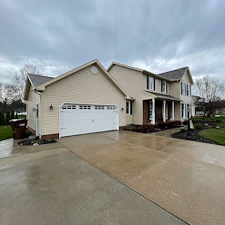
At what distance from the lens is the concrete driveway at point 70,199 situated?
2010mm

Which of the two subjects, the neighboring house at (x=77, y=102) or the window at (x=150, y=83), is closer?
the neighboring house at (x=77, y=102)

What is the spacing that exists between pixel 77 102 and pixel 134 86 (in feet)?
23.2

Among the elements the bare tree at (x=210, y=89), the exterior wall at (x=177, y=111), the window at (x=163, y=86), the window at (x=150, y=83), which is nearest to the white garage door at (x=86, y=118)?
the window at (x=150, y=83)

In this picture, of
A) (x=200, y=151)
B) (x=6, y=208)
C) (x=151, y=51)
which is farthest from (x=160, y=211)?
(x=151, y=51)

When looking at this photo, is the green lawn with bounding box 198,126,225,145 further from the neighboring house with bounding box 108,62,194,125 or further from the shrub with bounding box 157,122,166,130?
the neighboring house with bounding box 108,62,194,125

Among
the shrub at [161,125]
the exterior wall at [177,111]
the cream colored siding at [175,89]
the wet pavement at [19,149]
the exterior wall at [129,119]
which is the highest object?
the cream colored siding at [175,89]

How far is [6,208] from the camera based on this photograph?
89.5 inches

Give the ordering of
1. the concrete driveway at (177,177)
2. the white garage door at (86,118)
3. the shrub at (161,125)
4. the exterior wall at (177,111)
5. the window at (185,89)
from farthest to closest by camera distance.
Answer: the window at (185,89)
the exterior wall at (177,111)
the shrub at (161,125)
the white garage door at (86,118)
the concrete driveway at (177,177)

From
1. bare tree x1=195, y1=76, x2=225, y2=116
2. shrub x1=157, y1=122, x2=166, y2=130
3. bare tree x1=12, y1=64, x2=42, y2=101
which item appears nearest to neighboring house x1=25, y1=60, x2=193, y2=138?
shrub x1=157, y1=122, x2=166, y2=130

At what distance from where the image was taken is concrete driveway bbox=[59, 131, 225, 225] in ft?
7.29

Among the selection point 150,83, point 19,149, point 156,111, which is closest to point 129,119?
point 156,111

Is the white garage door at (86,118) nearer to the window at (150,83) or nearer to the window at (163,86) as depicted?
the window at (150,83)

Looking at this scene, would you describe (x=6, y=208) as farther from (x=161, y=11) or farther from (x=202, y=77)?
(x=202, y=77)

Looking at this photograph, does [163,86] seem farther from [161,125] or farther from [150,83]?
[161,125]
